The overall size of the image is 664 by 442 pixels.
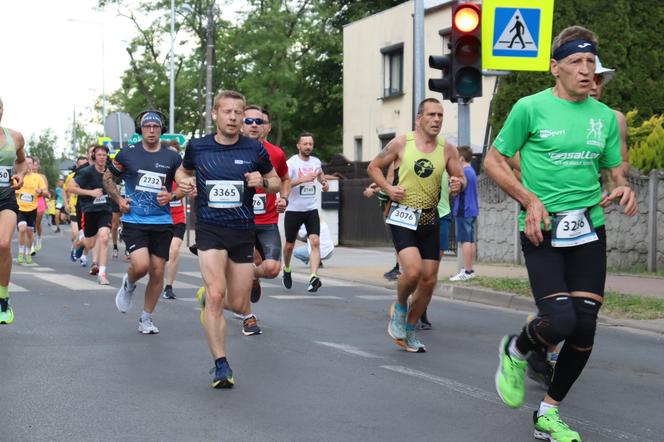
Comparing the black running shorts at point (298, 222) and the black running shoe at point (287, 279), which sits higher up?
the black running shorts at point (298, 222)

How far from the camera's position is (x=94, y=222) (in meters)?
16.7

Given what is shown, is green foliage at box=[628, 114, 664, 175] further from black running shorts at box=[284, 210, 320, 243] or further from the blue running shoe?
the blue running shoe

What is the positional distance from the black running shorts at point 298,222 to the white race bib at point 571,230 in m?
8.79

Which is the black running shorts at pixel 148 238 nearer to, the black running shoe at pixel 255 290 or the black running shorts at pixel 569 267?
the black running shoe at pixel 255 290

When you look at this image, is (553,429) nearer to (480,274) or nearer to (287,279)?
(287,279)

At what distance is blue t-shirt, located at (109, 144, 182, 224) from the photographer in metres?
9.95

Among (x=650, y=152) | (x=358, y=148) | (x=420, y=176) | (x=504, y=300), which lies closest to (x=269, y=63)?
(x=358, y=148)

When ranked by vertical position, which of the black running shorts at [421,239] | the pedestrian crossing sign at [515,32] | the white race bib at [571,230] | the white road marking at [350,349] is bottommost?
the white road marking at [350,349]

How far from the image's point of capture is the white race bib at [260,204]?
10828mm

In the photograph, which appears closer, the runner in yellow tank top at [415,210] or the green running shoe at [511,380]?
the green running shoe at [511,380]

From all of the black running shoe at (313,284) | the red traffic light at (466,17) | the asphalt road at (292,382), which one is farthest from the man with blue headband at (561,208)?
the black running shoe at (313,284)

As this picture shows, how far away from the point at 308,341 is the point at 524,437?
12.8 feet

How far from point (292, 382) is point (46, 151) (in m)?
103

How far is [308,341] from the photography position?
30.8 feet
